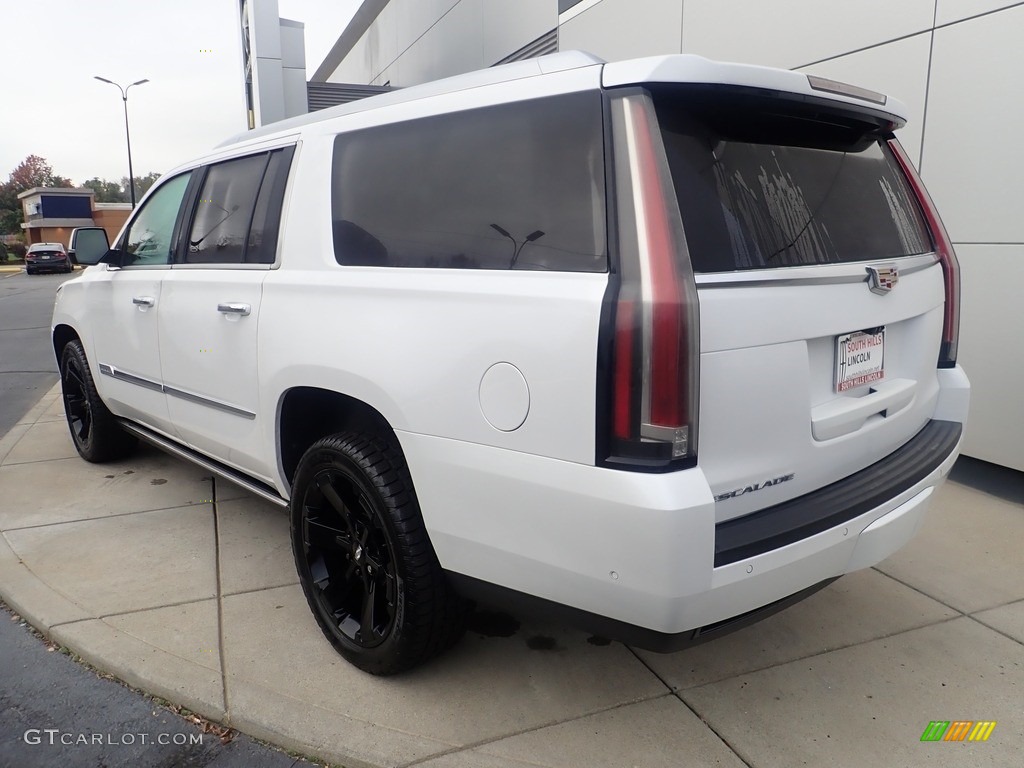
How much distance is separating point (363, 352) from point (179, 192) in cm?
213

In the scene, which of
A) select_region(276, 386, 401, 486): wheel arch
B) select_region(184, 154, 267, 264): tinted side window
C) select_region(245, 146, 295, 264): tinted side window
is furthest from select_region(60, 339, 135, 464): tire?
select_region(276, 386, 401, 486): wheel arch

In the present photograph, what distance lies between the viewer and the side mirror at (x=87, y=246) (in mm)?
4785

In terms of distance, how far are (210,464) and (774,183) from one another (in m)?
2.83

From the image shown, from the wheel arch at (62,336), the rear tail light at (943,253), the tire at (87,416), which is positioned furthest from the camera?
the wheel arch at (62,336)

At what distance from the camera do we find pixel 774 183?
2262 millimetres

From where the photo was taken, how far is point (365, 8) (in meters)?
21.1

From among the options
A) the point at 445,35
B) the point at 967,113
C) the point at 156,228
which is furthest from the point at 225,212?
the point at 445,35

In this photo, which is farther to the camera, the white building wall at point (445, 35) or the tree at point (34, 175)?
the tree at point (34, 175)

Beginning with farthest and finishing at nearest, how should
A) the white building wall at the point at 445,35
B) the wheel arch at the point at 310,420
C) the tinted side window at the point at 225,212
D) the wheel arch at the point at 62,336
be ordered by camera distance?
the white building wall at the point at 445,35 < the wheel arch at the point at 62,336 < the tinted side window at the point at 225,212 < the wheel arch at the point at 310,420

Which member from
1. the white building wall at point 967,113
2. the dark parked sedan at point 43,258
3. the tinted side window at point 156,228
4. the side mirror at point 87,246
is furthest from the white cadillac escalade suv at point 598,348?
the dark parked sedan at point 43,258

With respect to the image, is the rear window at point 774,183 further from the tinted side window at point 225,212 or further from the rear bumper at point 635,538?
the tinted side window at point 225,212

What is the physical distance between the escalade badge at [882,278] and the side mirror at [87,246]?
167 inches

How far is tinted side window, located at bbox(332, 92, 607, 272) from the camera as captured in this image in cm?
209

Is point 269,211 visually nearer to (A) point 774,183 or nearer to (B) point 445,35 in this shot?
(A) point 774,183
